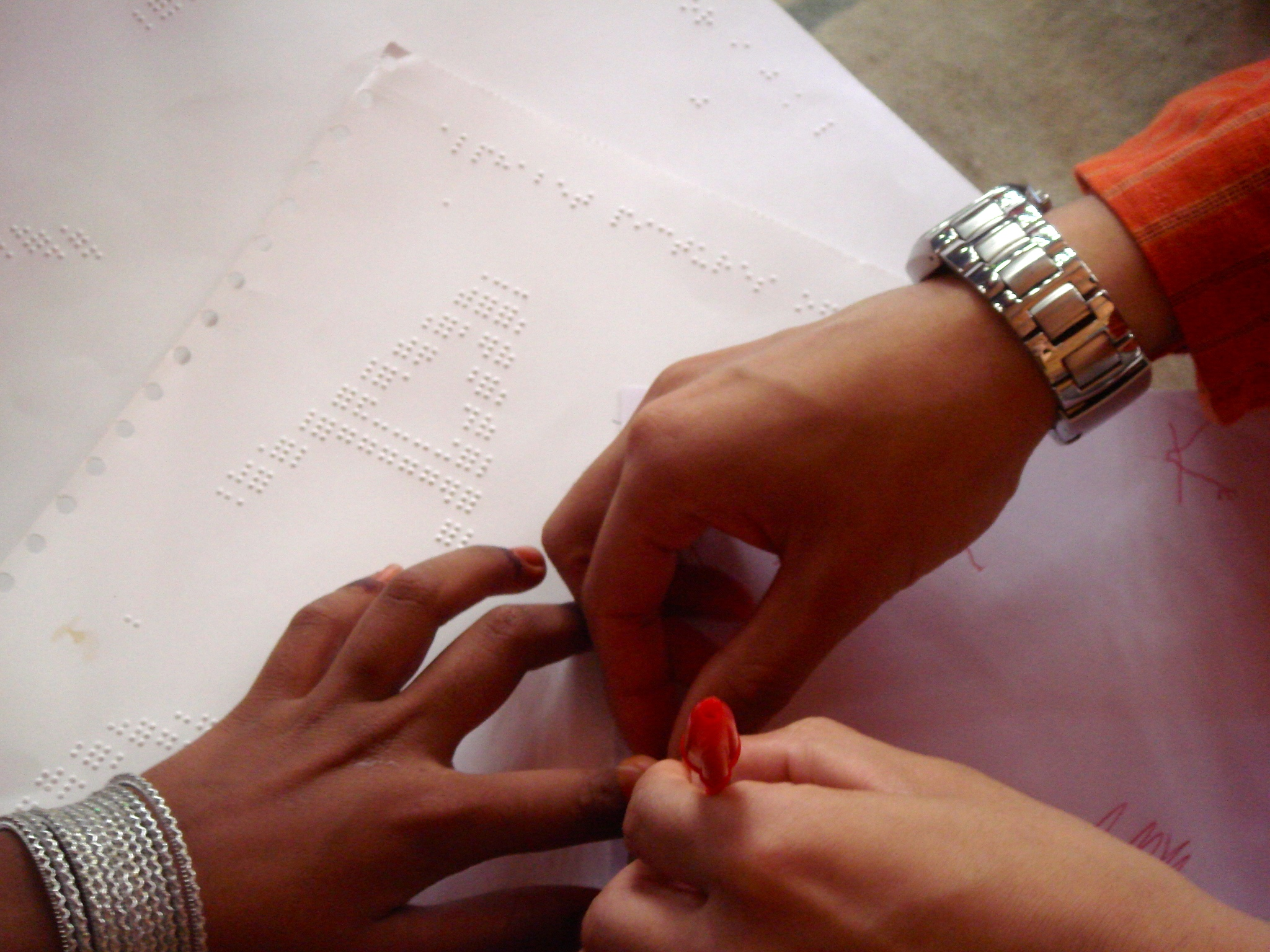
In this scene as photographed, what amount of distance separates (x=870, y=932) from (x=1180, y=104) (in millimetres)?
652

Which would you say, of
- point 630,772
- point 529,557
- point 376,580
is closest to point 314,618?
point 376,580

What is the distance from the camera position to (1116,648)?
73 cm

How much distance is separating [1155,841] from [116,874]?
2.54 feet

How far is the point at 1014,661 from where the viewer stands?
28.5 inches

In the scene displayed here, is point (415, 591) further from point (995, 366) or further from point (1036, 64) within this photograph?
point (1036, 64)

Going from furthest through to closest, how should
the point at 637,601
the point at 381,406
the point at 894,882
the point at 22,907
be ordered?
the point at 381,406 → the point at 637,601 → the point at 22,907 → the point at 894,882

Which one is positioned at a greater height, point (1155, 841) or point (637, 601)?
point (637, 601)

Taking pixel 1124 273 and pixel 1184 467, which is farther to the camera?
pixel 1184 467

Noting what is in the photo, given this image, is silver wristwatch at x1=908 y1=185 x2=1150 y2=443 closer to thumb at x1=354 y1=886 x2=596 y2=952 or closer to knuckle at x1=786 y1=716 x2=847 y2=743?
knuckle at x1=786 y1=716 x2=847 y2=743

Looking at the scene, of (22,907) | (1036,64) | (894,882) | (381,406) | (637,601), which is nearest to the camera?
(894,882)

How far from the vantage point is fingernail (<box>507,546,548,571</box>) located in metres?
0.69

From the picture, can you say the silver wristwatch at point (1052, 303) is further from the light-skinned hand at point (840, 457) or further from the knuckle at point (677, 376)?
the knuckle at point (677, 376)

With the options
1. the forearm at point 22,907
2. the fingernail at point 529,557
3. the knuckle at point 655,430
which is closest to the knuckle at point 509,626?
the fingernail at point 529,557

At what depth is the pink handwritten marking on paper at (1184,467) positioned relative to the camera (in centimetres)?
77
